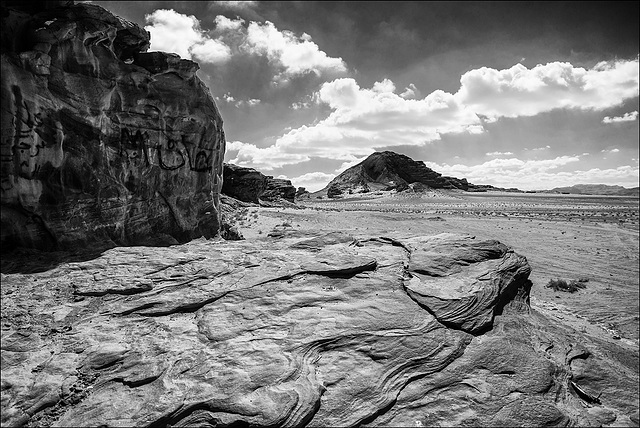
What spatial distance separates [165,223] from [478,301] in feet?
44.9

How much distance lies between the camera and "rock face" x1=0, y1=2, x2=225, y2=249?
11094 mm

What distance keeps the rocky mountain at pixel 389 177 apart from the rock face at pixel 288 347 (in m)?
135

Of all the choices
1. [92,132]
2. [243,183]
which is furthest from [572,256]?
[243,183]

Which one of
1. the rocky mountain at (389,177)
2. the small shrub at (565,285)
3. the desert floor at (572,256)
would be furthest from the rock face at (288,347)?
the rocky mountain at (389,177)

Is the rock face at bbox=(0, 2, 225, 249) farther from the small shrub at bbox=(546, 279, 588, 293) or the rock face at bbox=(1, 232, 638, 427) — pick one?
the small shrub at bbox=(546, 279, 588, 293)

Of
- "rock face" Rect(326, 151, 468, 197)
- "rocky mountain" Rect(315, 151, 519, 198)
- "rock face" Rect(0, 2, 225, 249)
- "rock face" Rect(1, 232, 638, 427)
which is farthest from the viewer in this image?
"rock face" Rect(326, 151, 468, 197)

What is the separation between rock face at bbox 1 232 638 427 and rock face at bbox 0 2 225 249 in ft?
8.74

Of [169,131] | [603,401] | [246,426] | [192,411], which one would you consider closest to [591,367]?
[603,401]

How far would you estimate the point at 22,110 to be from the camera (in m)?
11.0

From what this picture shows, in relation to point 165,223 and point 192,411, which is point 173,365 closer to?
point 192,411

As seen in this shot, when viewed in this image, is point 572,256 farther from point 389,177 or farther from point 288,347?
point 389,177

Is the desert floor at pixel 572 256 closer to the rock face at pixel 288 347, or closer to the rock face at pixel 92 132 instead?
the rock face at pixel 288 347

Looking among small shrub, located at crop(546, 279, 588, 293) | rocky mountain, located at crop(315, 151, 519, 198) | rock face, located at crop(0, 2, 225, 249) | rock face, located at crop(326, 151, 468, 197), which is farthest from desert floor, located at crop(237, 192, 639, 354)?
rock face, located at crop(326, 151, 468, 197)

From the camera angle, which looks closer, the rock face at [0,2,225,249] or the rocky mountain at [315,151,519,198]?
the rock face at [0,2,225,249]
